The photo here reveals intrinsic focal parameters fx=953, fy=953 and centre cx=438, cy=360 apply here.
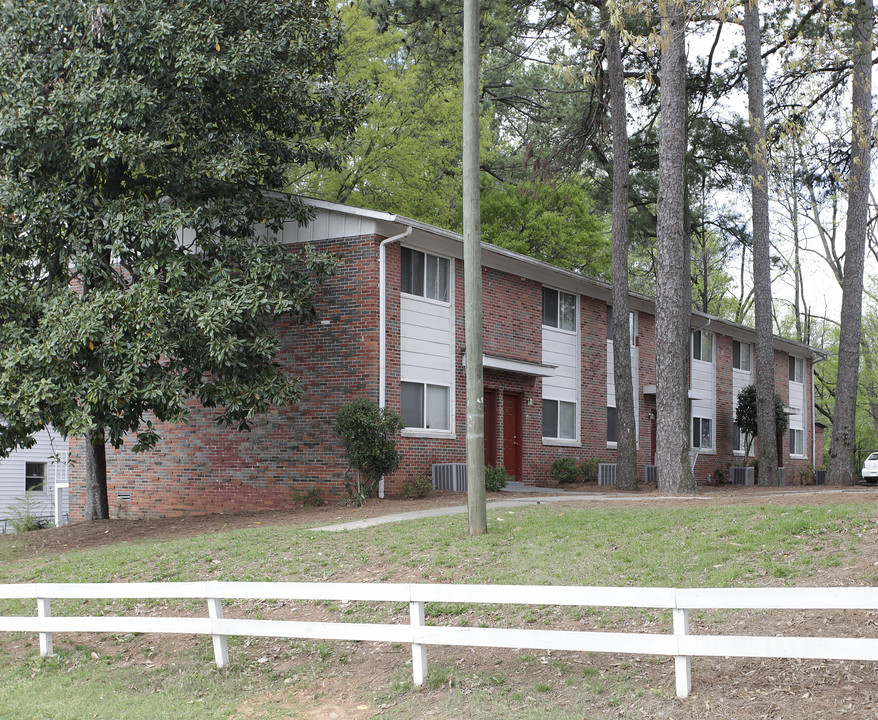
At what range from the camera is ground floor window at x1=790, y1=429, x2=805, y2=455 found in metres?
37.9

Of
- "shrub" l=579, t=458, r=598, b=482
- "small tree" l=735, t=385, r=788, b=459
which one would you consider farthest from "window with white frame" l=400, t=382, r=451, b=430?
"small tree" l=735, t=385, r=788, b=459

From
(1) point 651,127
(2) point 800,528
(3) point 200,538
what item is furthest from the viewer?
(1) point 651,127

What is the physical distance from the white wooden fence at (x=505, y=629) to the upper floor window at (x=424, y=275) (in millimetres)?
11732

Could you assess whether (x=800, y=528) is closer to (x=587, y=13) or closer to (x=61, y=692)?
(x=61, y=692)

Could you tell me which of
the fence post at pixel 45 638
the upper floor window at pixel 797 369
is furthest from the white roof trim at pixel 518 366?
the upper floor window at pixel 797 369

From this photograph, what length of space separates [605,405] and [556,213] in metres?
9.38

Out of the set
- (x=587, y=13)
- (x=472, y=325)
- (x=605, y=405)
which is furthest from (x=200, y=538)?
(x=587, y=13)

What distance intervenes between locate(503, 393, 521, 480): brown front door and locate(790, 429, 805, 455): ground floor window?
1889cm

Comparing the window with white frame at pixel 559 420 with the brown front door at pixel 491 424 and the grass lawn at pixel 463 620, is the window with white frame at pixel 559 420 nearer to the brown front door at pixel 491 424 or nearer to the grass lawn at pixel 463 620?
the brown front door at pixel 491 424

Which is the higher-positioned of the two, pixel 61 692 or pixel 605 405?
pixel 605 405

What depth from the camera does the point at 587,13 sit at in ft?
80.6

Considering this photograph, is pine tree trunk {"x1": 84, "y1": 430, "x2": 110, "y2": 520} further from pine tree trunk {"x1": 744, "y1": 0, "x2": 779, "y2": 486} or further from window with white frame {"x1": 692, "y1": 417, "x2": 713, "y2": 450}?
window with white frame {"x1": 692, "y1": 417, "x2": 713, "y2": 450}

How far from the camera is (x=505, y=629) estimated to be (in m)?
7.67

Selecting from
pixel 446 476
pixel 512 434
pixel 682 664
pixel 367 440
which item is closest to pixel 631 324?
pixel 512 434
